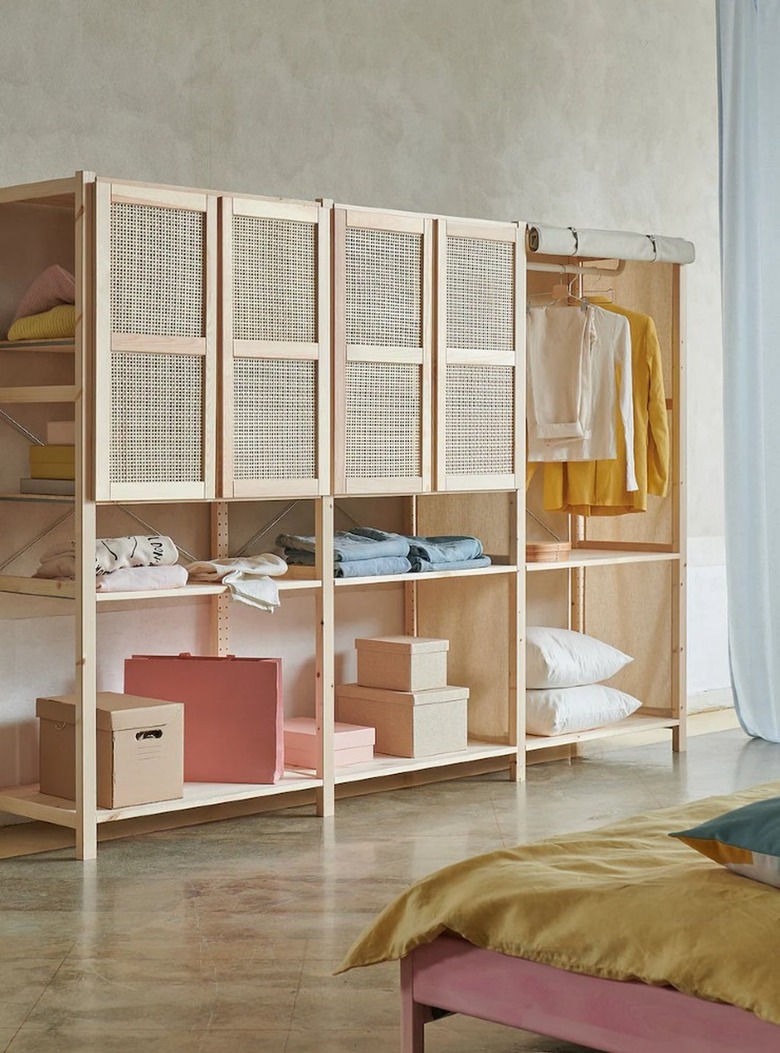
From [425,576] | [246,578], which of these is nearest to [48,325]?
[246,578]

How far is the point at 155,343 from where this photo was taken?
404cm

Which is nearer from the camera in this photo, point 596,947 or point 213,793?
point 596,947

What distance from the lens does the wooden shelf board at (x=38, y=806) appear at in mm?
4012

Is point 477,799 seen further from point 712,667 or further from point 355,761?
point 712,667

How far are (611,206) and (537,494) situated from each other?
126cm

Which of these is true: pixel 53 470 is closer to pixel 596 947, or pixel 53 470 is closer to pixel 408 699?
pixel 408 699

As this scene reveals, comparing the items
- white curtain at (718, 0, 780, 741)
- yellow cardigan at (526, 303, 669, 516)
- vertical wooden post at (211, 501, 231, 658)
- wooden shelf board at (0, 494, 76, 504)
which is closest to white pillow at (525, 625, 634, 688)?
yellow cardigan at (526, 303, 669, 516)

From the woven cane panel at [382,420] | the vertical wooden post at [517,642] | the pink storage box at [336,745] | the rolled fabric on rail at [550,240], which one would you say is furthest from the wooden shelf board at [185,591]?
the rolled fabric on rail at [550,240]

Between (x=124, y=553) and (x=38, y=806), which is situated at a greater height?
(x=124, y=553)

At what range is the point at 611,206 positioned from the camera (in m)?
6.14

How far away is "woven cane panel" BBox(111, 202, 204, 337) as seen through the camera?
3.97m

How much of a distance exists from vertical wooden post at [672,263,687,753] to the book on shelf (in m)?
2.43

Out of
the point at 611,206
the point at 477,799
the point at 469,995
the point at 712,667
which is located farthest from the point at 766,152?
the point at 469,995

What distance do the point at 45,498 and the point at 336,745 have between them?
1.24 m
